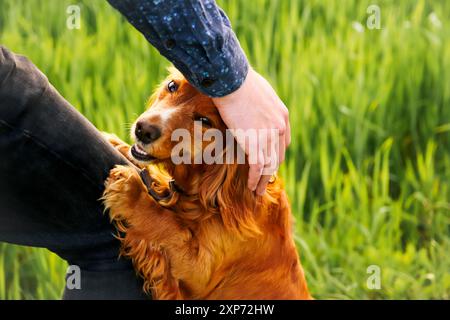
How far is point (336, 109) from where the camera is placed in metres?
3.32

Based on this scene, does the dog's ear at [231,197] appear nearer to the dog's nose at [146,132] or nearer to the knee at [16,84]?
the dog's nose at [146,132]

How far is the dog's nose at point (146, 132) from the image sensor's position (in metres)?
1.93

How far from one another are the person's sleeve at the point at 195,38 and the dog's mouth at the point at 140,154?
14.0 inches

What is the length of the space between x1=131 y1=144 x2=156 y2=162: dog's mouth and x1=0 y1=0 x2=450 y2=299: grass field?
853 millimetres

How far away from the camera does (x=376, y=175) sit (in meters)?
3.10

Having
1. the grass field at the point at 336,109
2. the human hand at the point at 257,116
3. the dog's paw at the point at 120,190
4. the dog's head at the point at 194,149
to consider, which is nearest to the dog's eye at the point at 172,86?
the dog's head at the point at 194,149

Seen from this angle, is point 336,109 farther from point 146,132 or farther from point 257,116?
point 257,116

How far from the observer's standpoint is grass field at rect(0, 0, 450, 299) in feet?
9.47

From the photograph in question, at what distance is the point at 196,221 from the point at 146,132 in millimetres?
307

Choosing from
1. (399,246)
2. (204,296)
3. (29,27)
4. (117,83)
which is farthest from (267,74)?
(204,296)

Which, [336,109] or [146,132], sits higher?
[146,132]

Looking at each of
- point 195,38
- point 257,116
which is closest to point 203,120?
point 257,116

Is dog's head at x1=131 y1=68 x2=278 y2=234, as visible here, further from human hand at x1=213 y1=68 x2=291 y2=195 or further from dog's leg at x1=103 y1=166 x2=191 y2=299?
human hand at x1=213 y1=68 x2=291 y2=195
